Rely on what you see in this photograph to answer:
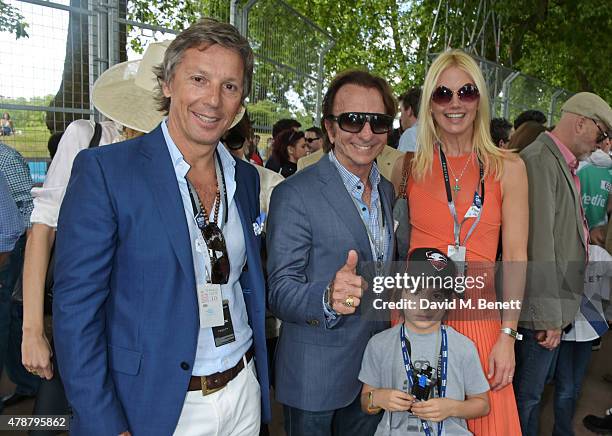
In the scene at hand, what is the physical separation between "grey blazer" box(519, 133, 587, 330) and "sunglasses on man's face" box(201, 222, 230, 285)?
1.67 meters

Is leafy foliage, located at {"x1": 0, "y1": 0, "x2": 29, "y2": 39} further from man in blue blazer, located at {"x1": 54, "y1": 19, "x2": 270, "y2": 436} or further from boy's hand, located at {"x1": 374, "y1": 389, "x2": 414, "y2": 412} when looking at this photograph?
boy's hand, located at {"x1": 374, "y1": 389, "x2": 414, "y2": 412}

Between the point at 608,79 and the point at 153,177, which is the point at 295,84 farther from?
the point at 608,79

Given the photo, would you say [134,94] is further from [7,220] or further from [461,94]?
[461,94]

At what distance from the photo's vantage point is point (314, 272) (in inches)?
80.7

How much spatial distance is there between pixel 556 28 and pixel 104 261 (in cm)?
1979

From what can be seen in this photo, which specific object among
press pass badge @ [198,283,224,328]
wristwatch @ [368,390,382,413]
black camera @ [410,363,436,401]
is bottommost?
wristwatch @ [368,390,382,413]

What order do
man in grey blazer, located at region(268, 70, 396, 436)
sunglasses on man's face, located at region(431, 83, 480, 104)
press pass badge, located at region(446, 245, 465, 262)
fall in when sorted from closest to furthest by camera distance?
man in grey blazer, located at region(268, 70, 396, 436) → press pass badge, located at region(446, 245, 465, 262) → sunglasses on man's face, located at region(431, 83, 480, 104)

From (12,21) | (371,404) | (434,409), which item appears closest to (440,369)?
(434,409)

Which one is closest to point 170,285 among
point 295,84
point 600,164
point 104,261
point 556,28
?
point 104,261

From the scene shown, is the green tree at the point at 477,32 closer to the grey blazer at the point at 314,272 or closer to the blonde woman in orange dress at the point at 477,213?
the blonde woman in orange dress at the point at 477,213

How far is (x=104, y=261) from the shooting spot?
152 cm

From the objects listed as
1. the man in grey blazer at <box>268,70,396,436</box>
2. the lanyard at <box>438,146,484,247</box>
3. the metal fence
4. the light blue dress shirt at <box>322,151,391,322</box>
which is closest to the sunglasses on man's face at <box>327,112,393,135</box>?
the man in grey blazer at <box>268,70,396,436</box>

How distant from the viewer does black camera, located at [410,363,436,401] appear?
2176 millimetres

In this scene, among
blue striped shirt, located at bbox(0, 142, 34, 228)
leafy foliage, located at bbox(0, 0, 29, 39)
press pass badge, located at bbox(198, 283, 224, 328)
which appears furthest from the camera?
leafy foliage, located at bbox(0, 0, 29, 39)
